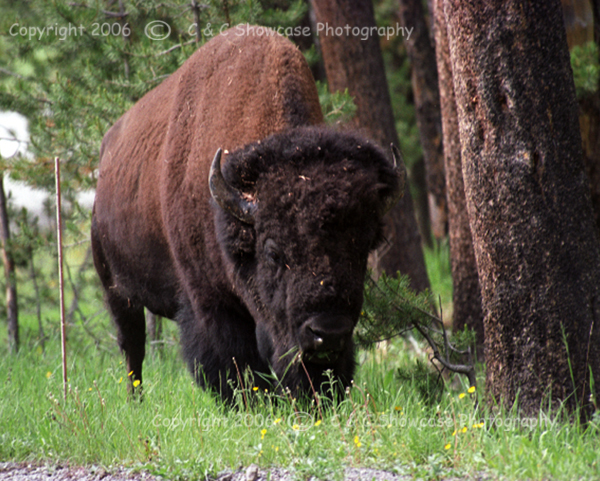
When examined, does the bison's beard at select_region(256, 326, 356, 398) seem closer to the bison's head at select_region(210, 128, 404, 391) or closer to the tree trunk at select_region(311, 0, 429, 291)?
the bison's head at select_region(210, 128, 404, 391)

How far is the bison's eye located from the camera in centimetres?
378

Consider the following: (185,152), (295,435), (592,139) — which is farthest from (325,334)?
(592,139)

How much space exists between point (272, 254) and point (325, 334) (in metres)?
0.63

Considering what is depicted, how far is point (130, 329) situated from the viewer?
5.82 meters

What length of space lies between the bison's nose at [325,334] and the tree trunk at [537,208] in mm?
851

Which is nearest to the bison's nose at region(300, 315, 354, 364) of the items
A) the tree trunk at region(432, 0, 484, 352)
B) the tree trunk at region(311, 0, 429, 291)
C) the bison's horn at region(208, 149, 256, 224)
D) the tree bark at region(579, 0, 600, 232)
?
the bison's horn at region(208, 149, 256, 224)

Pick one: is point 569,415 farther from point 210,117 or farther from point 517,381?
point 210,117

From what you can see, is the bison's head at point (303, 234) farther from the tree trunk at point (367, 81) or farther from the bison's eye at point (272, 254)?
the tree trunk at point (367, 81)

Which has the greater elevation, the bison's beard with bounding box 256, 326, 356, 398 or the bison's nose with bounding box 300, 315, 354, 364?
the bison's nose with bounding box 300, 315, 354, 364

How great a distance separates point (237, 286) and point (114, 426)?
113cm

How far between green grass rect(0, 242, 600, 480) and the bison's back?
93 centimetres

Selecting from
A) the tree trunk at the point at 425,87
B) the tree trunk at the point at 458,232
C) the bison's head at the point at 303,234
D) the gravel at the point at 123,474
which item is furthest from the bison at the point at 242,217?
the tree trunk at the point at 425,87

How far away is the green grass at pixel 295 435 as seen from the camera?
2975mm

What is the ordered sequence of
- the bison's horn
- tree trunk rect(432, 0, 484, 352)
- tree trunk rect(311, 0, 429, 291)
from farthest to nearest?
tree trunk rect(311, 0, 429, 291)
tree trunk rect(432, 0, 484, 352)
the bison's horn
